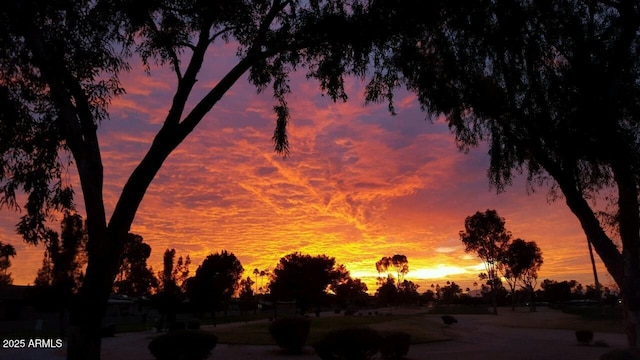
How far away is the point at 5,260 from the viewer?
104m

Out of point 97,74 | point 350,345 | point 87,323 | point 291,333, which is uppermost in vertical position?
point 97,74

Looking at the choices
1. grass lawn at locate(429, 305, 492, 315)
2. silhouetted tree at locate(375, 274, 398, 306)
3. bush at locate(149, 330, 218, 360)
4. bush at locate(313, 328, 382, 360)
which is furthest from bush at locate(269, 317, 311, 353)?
silhouetted tree at locate(375, 274, 398, 306)

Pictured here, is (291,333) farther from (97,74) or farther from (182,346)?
(97,74)

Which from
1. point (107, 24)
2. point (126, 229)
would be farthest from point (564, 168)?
point (107, 24)

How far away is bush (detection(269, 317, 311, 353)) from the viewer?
74.1 feet

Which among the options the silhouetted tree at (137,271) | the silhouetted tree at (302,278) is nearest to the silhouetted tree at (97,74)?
the silhouetted tree at (302,278)

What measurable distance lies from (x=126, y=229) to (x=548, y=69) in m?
12.8

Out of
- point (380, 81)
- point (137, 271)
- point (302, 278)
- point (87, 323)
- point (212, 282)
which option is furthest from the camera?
point (137, 271)

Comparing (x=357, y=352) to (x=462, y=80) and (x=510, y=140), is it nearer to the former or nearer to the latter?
(x=510, y=140)

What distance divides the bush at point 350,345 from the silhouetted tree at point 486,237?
240 ft

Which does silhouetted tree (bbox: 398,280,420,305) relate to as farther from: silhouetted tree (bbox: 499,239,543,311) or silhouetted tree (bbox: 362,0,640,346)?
silhouetted tree (bbox: 362,0,640,346)

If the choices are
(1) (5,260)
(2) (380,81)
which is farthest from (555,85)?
(1) (5,260)

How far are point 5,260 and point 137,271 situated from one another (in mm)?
31020

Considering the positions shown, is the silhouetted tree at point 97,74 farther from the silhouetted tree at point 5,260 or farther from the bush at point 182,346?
the silhouetted tree at point 5,260
